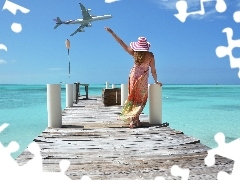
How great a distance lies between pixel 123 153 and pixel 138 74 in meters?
2.51

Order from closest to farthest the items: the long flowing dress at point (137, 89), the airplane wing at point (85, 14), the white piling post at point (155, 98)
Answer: the long flowing dress at point (137, 89) < the white piling post at point (155, 98) < the airplane wing at point (85, 14)

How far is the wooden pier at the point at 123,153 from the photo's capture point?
3529 millimetres

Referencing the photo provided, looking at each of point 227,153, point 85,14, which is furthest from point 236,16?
point 85,14

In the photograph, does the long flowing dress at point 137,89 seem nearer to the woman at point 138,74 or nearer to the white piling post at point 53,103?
the woman at point 138,74

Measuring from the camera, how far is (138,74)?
662 cm

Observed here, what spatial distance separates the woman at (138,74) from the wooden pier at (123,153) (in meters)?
0.43

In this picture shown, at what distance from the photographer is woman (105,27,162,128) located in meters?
6.50

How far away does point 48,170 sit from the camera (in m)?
3.57

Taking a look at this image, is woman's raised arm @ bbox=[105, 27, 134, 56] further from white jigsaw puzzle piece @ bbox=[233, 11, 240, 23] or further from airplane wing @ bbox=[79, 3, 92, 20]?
airplane wing @ bbox=[79, 3, 92, 20]

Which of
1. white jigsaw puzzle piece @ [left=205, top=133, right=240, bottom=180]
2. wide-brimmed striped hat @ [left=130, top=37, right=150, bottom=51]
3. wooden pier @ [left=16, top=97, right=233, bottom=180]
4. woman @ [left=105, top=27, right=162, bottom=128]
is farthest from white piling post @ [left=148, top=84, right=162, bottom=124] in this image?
white jigsaw puzzle piece @ [left=205, top=133, right=240, bottom=180]

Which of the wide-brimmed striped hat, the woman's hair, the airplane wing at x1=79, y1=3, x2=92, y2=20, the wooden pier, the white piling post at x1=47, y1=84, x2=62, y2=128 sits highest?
the airplane wing at x1=79, y1=3, x2=92, y2=20

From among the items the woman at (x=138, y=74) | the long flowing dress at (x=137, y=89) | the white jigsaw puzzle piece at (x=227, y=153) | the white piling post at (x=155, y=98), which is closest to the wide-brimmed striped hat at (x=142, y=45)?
the woman at (x=138, y=74)

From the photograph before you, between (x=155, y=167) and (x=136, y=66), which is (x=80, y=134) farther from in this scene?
(x=155, y=167)

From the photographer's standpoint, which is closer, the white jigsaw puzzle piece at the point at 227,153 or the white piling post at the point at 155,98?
the white jigsaw puzzle piece at the point at 227,153
